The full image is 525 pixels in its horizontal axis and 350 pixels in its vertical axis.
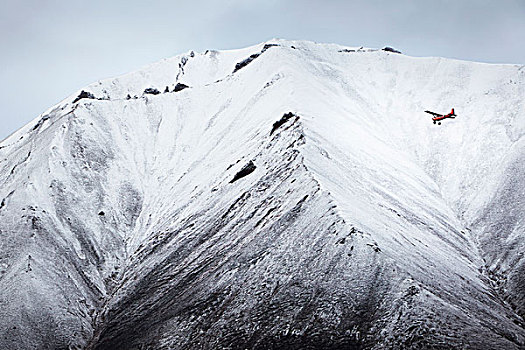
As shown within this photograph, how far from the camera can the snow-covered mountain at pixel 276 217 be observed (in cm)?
3444

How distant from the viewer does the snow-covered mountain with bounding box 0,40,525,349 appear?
1356 inches

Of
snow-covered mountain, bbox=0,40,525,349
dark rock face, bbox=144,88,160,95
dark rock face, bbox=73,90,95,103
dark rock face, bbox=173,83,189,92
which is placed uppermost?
dark rock face, bbox=73,90,95,103

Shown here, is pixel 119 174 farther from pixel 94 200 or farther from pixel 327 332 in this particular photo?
pixel 327 332

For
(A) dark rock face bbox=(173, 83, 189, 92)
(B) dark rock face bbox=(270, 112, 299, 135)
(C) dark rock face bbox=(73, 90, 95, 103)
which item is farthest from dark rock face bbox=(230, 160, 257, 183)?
(C) dark rock face bbox=(73, 90, 95, 103)

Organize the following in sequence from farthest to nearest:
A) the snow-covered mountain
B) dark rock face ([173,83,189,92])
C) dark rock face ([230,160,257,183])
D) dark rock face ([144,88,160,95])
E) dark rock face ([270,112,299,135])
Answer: dark rock face ([173,83,189,92]), dark rock face ([144,88,160,95]), dark rock face ([270,112,299,135]), dark rock face ([230,160,257,183]), the snow-covered mountain

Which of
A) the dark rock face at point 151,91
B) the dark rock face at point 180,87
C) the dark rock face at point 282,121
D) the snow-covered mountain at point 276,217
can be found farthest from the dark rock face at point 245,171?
the dark rock face at point 151,91

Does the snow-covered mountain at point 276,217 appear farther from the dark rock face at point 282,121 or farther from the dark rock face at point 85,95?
the dark rock face at point 85,95

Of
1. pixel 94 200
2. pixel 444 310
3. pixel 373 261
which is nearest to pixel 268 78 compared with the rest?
pixel 94 200

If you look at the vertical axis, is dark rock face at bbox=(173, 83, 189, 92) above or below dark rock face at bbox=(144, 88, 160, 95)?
below

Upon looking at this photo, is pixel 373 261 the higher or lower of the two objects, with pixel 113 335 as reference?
lower

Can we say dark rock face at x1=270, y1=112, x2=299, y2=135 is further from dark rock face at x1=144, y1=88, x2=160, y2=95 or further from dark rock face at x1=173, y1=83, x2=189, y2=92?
dark rock face at x1=144, y1=88, x2=160, y2=95

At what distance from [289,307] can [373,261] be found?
21.3 ft

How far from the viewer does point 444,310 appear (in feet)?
106

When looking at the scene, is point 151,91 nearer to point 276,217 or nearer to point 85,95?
point 85,95
